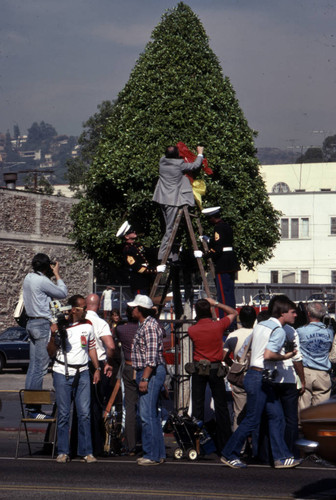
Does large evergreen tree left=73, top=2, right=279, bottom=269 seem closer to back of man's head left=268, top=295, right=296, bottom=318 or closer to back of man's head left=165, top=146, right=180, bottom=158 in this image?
back of man's head left=165, top=146, right=180, bottom=158

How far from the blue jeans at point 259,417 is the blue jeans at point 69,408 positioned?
186cm

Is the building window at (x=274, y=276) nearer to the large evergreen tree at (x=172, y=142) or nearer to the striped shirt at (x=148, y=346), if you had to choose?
the large evergreen tree at (x=172, y=142)

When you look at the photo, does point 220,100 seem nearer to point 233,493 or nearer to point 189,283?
point 189,283

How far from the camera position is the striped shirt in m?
11.9

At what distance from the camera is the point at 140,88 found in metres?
41.0

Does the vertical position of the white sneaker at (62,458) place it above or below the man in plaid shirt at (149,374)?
below

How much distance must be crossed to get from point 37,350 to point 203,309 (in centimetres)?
247

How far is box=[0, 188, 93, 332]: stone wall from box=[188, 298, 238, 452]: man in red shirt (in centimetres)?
2959

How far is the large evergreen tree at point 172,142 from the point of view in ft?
129

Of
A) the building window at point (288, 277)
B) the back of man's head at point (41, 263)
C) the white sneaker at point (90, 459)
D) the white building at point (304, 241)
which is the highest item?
the white building at point (304, 241)

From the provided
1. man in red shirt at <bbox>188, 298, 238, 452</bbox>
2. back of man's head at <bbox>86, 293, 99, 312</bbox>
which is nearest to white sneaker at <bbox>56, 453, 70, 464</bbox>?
man in red shirt at <bbox>188, 298, 238, 452</bbox>

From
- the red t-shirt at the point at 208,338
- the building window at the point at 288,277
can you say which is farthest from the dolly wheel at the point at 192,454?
the building window at the point at 288,277

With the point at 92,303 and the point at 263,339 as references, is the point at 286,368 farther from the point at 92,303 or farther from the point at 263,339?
the point at 92,303

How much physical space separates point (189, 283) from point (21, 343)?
15185 mm
